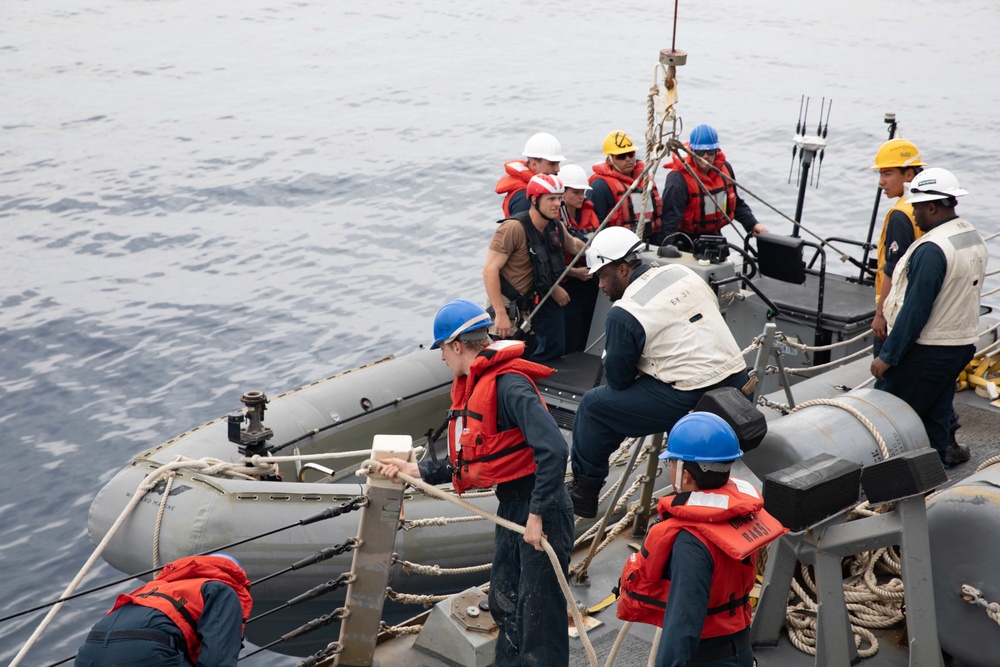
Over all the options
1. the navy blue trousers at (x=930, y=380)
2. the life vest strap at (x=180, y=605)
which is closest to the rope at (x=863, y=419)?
the navy blue trousers at (x=930, y=380)

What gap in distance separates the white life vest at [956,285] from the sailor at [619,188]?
305 centimetres

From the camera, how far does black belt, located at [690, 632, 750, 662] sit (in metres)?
3.21

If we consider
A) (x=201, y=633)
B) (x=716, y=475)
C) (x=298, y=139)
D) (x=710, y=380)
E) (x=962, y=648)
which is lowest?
(x=298, y=139)

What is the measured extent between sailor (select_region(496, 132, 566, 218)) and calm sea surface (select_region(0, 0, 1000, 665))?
4.29m

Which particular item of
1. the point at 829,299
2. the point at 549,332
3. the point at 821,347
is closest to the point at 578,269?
the point at 549,332

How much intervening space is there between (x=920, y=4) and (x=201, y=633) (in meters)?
40.6

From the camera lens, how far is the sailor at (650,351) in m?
4.60

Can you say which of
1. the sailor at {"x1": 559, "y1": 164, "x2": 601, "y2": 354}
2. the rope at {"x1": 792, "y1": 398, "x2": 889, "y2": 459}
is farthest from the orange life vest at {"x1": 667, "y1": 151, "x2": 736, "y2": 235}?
the rope at {"x1": 792, "y1": 398, "x2": 889, "y2": 459}

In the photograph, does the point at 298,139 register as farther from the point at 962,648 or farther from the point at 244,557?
the point at 962,648

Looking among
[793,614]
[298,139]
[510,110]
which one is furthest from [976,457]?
[510,110]

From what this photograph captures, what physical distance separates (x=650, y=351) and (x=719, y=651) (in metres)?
1.71

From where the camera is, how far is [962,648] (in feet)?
13.5

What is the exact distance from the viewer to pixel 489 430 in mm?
3928

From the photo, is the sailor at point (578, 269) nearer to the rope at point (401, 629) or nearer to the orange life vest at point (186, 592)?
the rope at point (401, 629)
